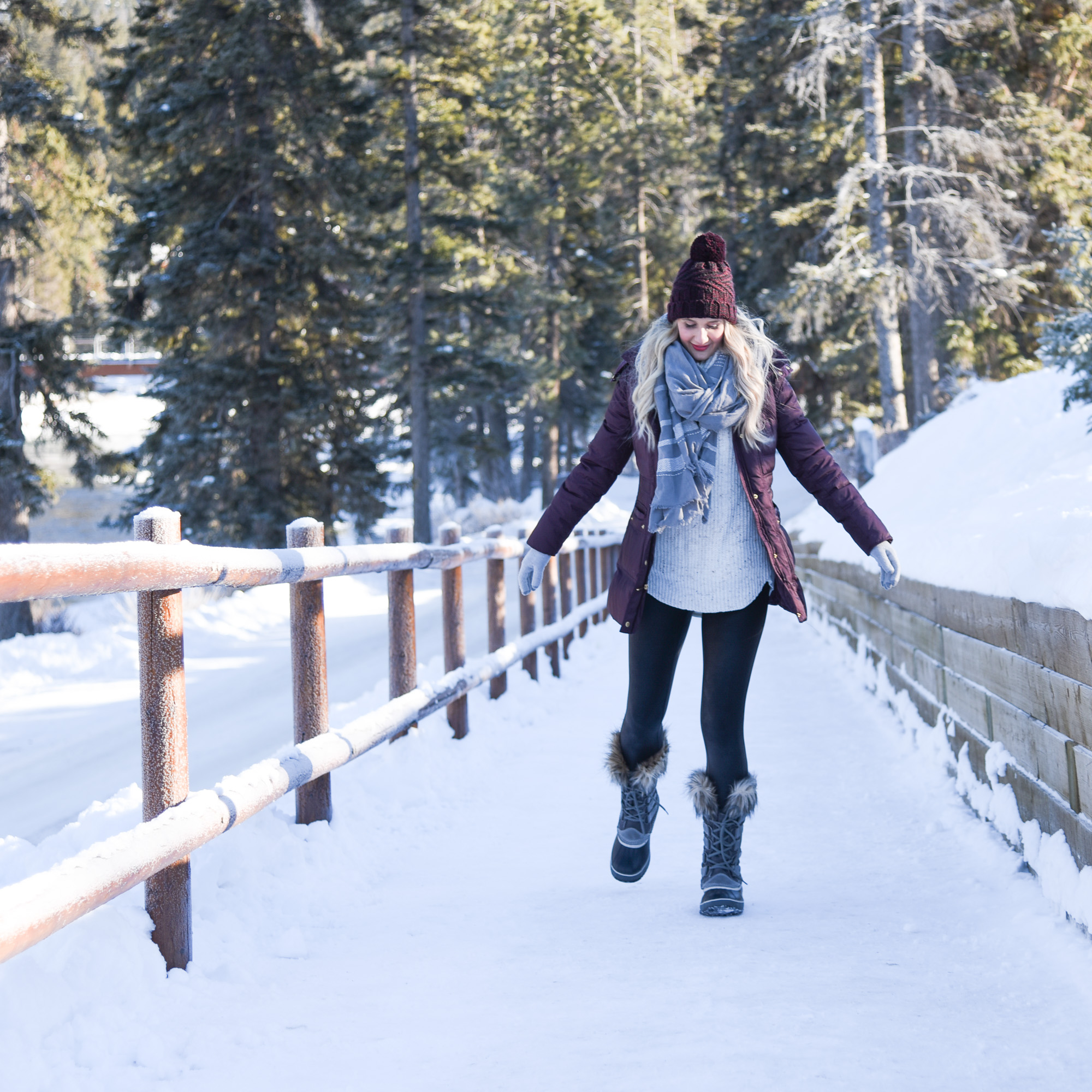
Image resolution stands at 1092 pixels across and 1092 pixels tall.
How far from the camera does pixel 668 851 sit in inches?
181

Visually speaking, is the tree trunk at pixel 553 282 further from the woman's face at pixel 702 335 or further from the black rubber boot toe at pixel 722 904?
the black rubber boot toe at pixel 722 904

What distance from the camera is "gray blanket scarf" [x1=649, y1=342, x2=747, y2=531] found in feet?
11.5

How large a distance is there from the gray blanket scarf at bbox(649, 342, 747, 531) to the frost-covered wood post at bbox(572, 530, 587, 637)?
8763mm

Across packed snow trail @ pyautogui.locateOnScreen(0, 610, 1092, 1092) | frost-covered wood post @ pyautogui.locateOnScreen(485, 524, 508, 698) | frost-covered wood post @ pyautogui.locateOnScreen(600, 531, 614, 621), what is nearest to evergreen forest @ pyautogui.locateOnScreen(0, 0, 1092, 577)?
frost-covered wood post @ pyautogui.locateOnScreen(600, 531, 614, 621)

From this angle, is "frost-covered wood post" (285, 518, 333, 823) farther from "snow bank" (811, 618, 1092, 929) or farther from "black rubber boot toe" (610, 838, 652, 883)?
"snow bank" (811, 618, 1092, 929)

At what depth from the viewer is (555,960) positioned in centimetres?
332

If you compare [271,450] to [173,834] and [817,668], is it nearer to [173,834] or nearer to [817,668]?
[817,668]

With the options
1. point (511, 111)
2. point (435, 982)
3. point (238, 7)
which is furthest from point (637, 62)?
point (435, 982)

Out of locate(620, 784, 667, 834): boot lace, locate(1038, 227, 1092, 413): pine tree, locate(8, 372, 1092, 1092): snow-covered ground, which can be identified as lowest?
locate(8, 372, 1092, 1092): snow-covered ground

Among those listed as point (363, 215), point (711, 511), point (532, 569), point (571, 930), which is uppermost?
point (363, 215)

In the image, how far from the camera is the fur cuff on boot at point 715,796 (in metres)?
3.74

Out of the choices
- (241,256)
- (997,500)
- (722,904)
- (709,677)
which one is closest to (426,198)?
(241,256)

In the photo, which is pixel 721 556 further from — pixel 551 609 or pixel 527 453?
pixel 527 453

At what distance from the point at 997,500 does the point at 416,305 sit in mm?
20227
